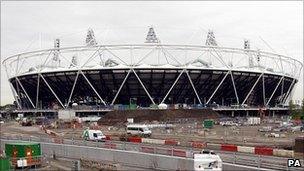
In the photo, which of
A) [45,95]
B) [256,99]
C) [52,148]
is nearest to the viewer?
[52,148]

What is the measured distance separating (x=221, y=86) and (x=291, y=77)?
92.0 feet

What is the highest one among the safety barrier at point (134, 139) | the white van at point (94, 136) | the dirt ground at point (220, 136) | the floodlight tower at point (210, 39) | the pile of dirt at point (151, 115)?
the floodlight tower at point (210, 39)

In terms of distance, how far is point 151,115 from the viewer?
9044cm

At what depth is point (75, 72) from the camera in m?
108

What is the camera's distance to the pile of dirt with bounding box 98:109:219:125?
88125 mm

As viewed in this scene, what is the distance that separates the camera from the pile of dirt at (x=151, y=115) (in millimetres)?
88125

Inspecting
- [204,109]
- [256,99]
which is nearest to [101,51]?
[204,109]

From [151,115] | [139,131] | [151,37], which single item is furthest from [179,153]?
[151,37]

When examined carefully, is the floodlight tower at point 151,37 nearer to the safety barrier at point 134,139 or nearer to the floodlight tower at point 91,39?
the floodlight tower at point 91,39

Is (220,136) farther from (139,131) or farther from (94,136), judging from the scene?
(94,136)

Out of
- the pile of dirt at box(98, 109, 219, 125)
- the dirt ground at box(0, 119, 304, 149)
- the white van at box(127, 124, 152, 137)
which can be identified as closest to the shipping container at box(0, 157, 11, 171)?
the dirt ground at box(0, 119, 304, 149)

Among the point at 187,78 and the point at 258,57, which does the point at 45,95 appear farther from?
the point at 258,57

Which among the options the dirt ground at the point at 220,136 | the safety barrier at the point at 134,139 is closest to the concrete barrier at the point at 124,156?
the dirt ground at the point at 220,136

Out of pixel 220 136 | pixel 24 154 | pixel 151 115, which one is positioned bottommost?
pixel 220 136
